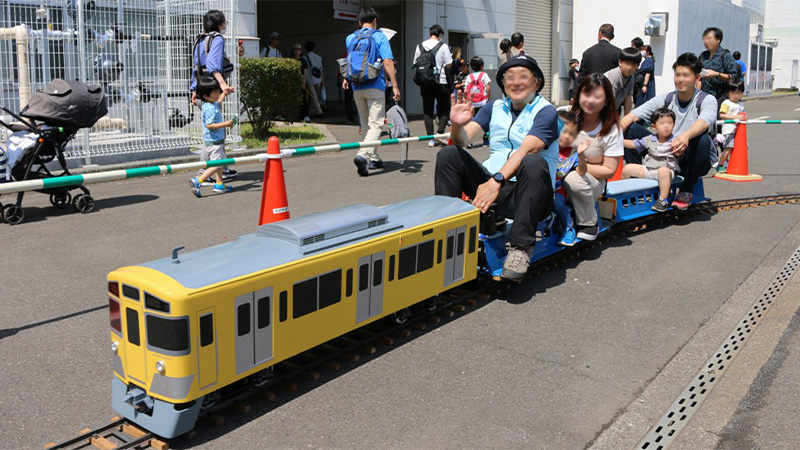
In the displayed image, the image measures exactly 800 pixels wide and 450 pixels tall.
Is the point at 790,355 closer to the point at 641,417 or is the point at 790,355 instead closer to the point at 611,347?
the point at 611,347

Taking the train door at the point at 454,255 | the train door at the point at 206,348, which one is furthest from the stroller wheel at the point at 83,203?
the train door at the point at 206,348

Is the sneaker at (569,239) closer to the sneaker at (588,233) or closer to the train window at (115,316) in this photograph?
the sneaker at (588,233)

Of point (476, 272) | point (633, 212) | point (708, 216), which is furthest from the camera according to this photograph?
point (708, 216)

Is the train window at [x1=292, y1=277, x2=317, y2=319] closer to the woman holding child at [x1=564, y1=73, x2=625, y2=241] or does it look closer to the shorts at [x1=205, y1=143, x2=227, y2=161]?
the woman holding child at [x1=564, y1=73, x2=625, y2=241]

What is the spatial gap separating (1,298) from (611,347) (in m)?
4.31

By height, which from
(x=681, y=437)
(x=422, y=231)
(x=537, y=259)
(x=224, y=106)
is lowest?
(x=681, y=437)

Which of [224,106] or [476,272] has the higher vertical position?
[224,106]

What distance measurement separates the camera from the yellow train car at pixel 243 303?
11.2 feet

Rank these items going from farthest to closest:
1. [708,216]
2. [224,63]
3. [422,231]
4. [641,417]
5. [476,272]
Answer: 1. [224,63]
2. [708,216]
3. [476,272]
4. [422,231]
5. [641,417]

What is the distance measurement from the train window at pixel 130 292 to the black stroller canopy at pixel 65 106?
5274mm

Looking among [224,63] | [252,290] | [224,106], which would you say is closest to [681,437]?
[252,290]

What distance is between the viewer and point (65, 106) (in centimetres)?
809

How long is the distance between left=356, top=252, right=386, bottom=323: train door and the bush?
32.2ft

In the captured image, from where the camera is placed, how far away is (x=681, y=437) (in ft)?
12.2
